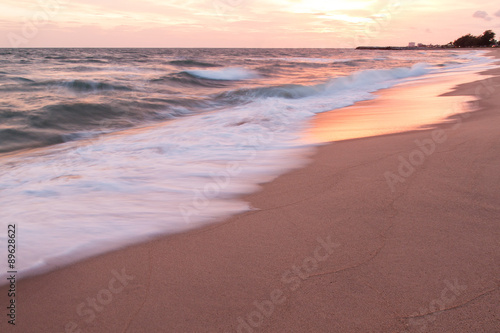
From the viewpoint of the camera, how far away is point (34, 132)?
6621 millimetres

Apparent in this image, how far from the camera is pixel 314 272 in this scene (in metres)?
1.76

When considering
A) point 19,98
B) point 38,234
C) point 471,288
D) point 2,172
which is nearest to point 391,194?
point 471,288

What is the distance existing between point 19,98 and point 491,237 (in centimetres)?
1168

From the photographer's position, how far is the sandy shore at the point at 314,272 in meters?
1.47
